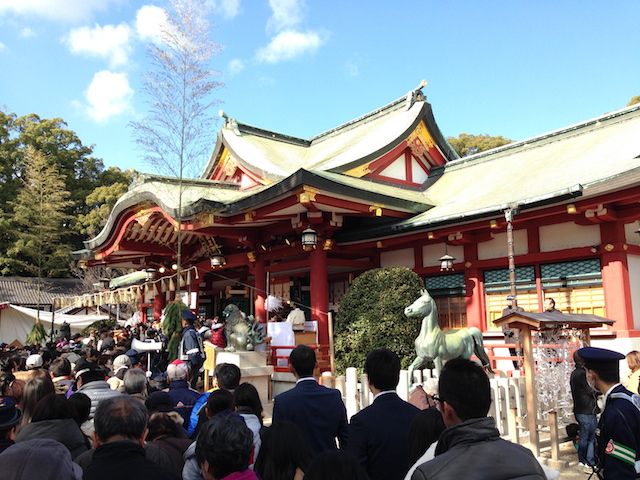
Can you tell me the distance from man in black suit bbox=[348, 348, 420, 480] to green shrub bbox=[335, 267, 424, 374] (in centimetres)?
693

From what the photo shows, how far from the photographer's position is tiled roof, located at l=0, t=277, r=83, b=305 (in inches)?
1337

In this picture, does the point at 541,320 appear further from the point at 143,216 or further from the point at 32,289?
the point at 32,289

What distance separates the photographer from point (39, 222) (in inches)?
907

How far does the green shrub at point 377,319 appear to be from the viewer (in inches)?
402

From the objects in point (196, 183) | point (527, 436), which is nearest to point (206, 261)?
point (196, 183)

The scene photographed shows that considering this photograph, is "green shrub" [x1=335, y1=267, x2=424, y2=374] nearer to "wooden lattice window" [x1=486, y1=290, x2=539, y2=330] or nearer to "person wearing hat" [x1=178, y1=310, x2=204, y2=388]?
"wooden lattice window" [x1=486, y1=290, x2=539, y2=330]

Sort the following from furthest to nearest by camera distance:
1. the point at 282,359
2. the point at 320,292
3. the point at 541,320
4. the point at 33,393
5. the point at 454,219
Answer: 1. the point at 320,292
2. the point at 454,219
3. the point at 282,359
4. the point at 541,320
5. the point at 33,393

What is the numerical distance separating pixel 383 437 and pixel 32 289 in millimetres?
37752

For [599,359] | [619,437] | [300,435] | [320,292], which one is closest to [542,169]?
[320,292]

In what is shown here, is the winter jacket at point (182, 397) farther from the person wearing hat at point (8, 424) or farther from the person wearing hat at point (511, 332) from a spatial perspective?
the person wearing hat at point (511, 332)

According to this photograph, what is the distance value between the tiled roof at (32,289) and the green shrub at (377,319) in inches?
1120

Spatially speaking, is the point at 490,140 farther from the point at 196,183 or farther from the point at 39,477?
the point at 39,477

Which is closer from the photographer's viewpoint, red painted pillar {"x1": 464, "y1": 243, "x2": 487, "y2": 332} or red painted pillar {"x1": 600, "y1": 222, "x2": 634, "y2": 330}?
red painted pillar {"x1": 600, "y1": 222, "x2": 634, "y2": 330}

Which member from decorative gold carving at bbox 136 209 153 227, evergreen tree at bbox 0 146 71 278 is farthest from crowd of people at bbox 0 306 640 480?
evergreen tree at bbox 0 146 71 278
